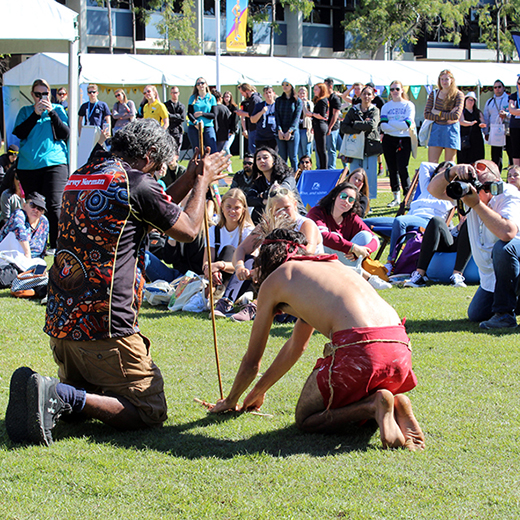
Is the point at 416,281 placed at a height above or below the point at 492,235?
below

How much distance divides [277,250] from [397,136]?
27.2ft

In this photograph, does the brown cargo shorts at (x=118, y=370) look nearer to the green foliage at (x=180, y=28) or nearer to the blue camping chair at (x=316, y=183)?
the blue camping chair at (x=316, y=183)

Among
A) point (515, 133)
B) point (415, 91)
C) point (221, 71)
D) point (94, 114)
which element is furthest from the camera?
point (415, 91)

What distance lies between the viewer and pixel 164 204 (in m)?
3.37

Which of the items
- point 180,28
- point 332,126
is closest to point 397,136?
point 332,126

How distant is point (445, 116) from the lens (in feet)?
34.6

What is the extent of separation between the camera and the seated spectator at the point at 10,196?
27.4 ft

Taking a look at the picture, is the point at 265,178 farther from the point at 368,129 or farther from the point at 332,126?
the point at 332,126

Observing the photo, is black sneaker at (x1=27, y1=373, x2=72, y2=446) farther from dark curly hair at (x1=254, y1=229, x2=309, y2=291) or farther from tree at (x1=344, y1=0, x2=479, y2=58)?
tree at (x1=344, y1=0, x2=479, y2=58)

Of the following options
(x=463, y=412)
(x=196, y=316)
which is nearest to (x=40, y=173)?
(x=196, y=316)

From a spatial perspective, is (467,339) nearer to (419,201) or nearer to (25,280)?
(419,201)

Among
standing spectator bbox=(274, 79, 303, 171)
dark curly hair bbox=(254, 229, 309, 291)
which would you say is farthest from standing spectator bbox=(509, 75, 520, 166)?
dark curly hair bbox=(254, 229, 309, 291)

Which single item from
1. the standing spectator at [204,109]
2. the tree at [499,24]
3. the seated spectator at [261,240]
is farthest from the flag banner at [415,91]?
the tree at [499,24]

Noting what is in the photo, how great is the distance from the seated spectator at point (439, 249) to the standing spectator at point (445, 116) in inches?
133
